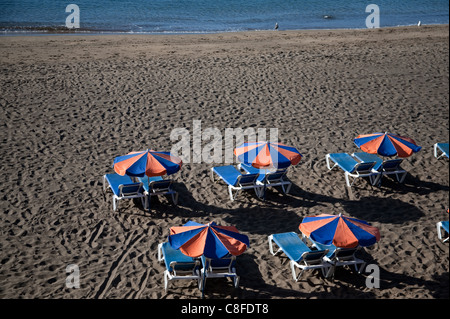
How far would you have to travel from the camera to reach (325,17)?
39.3m

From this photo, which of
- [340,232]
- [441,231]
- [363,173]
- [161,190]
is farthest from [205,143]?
[441,231]

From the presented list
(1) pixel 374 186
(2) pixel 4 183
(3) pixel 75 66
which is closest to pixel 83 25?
(3) pixel 75 66

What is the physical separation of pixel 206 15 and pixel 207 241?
32.9m

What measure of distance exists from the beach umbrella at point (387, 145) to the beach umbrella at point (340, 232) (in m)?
3.02

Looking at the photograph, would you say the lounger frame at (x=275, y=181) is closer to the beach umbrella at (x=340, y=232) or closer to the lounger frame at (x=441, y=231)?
the beach umbrella at (x=340, y=232)

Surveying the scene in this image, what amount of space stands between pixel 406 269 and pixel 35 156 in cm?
919

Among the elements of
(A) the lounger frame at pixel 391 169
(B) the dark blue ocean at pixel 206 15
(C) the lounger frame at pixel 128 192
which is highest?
(B) the dark blue ocean at pixel 206 15

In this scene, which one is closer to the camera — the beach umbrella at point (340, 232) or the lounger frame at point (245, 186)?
the beach umbrella at point (340, 232)

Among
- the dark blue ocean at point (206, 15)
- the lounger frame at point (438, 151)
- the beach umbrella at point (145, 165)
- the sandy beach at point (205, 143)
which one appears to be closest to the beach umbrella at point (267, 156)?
the sandy beach at point (205, 143)

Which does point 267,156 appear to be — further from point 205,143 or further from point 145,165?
point 205,143

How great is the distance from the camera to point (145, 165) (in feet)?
35.4

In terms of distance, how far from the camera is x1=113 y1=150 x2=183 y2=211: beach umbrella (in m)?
10.7

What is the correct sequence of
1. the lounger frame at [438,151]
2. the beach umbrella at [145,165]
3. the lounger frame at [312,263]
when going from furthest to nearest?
the lounger frame at [438,151], the beach umbrella at [145,165], the lounger frame at [312,263]

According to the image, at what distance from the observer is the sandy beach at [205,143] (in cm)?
923
